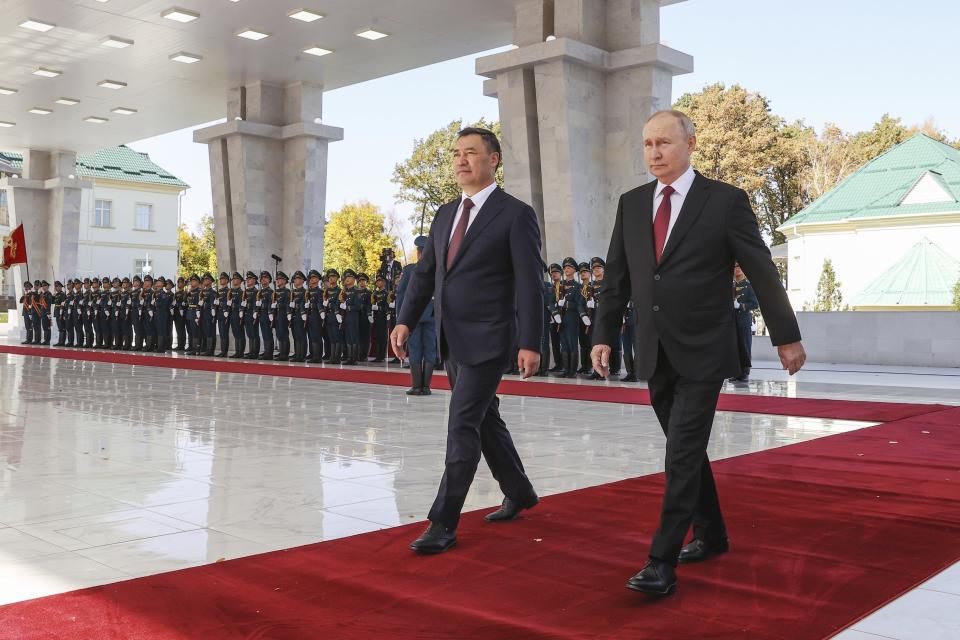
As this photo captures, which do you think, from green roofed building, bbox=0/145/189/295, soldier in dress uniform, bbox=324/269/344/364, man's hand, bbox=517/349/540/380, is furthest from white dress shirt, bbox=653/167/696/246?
green roofed building, bbox=0/145/189/295

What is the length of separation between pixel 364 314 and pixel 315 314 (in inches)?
38.6

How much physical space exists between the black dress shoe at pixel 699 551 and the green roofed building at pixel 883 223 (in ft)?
63.7

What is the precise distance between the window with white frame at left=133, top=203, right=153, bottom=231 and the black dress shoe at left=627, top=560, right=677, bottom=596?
49544 mm

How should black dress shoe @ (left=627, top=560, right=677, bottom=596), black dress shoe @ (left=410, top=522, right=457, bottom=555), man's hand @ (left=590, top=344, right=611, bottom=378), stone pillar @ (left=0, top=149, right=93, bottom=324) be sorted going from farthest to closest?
stone pillar @ (left=0, top=149, right=93, bottom=324), black dress shoe @ (left=410, top=522, right=457, bottom=555), man's hand @ (left=590, top=344, right=611, bottom=378), black dress shoe @ (left=627, top=560, right=677, bottom=596)

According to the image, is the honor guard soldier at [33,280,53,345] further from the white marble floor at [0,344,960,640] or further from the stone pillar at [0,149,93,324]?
the white marble floor at [0,344,960,640]

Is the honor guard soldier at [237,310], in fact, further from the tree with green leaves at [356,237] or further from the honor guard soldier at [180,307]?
the tree with green leaves at [356,237]

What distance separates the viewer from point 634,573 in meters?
3.33

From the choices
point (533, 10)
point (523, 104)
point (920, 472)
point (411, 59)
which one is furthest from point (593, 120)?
point (920, 472)

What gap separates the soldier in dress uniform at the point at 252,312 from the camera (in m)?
18.7

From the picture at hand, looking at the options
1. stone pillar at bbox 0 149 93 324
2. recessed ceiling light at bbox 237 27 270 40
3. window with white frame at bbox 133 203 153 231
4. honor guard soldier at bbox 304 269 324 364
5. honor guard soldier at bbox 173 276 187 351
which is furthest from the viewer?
window with white frame at bbox 133 203 153 231

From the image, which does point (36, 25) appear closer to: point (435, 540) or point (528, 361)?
point (528, 361)

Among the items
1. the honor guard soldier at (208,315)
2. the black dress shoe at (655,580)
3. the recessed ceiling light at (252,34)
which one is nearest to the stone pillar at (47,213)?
the honor guard soldier at (208,315)

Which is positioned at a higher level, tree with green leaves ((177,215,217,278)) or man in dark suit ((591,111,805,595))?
tree with green leaves ((177,215,217,278))

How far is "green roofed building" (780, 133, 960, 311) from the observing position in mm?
22922
